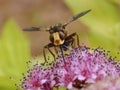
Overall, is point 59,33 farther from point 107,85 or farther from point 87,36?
point 87,36

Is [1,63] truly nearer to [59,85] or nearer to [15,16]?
[59,85]

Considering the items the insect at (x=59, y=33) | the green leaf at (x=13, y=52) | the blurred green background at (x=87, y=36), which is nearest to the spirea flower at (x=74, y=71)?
the insect at (x=59, y=33)

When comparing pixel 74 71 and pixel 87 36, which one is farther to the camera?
pixel 87 36

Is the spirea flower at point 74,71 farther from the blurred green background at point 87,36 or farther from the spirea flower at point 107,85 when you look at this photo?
the blurred green background at point 87,36

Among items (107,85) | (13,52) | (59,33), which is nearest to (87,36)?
(13,52)

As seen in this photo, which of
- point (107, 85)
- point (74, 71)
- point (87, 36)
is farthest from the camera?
point (87, 36)
